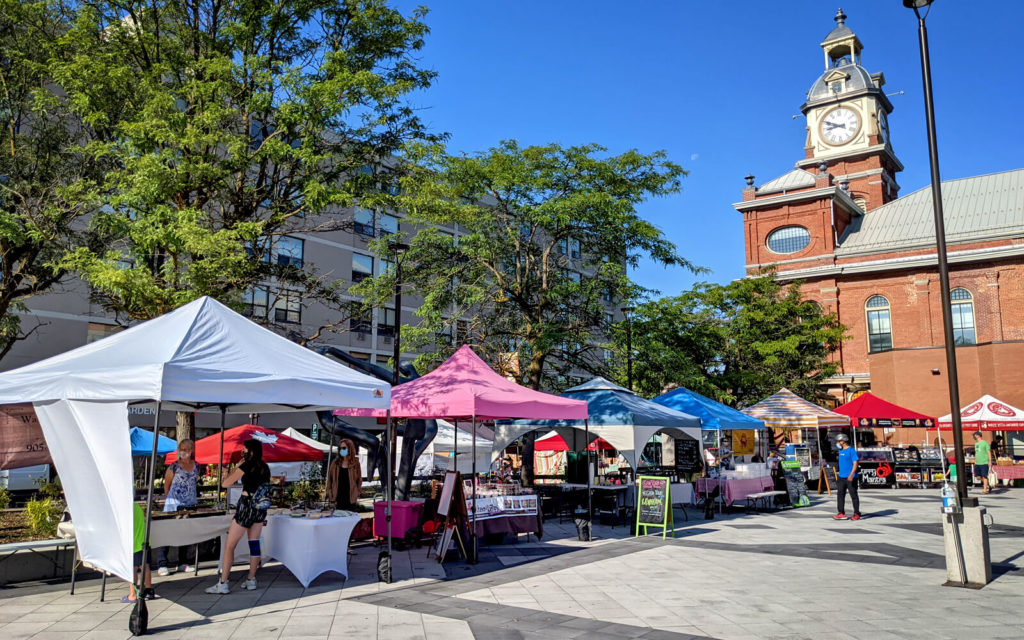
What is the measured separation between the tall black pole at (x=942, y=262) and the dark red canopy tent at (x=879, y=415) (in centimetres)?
1742

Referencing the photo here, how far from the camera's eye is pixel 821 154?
63.4 meters

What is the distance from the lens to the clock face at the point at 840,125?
62.7 meters

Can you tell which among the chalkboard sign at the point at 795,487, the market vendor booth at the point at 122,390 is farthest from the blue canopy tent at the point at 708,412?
the market vendor booth at the point at 122,390

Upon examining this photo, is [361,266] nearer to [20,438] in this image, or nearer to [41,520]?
[20,438]

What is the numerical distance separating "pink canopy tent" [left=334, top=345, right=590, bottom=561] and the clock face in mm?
60371

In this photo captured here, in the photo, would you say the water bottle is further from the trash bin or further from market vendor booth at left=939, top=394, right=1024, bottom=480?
market vendor booth at left=939, top=394, right=1024, bottom=480

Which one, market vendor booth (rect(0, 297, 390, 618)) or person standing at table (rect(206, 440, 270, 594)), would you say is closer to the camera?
market vendor booth (rect(0, 297, 390, 618))

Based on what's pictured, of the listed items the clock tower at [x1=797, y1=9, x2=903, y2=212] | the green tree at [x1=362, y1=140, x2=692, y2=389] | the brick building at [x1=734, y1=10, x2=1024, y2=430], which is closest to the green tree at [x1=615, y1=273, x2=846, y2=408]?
the brick building at [x1=734, y1=10, x2=1024, y2=430]

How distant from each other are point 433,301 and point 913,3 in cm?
1486

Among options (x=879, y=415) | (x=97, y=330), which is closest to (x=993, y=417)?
(x=879, y=415)

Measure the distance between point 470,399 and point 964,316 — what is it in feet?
157

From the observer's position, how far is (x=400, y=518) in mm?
11789

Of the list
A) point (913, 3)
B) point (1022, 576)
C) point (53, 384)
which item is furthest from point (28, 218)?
point (1022, 576)

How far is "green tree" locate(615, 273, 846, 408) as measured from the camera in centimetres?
3341
